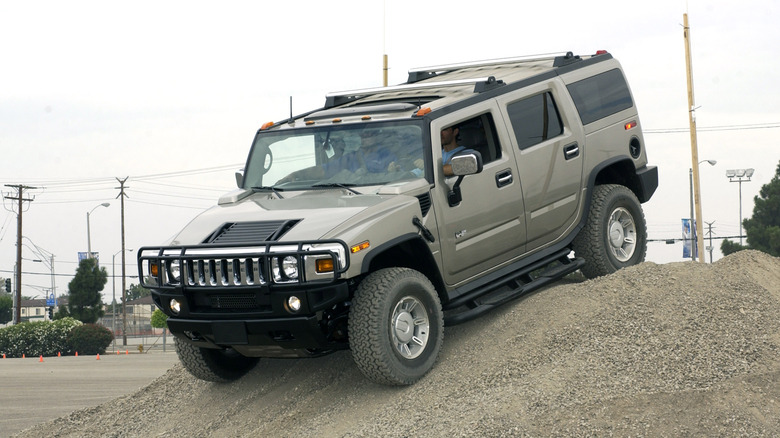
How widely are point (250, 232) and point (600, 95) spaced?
509cm

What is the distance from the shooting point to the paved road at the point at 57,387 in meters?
16.1

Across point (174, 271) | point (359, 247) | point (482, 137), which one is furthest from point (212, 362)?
point (482, 137)

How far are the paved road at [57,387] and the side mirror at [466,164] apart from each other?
8.36 metres

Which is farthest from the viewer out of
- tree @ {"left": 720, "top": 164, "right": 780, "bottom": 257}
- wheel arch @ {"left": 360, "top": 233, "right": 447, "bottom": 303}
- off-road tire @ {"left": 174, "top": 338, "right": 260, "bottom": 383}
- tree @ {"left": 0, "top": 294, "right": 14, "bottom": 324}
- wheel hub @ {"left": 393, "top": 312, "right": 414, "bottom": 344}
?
tree @ {"left": 0, "top": 294, "right": 14, "bottom": 324}

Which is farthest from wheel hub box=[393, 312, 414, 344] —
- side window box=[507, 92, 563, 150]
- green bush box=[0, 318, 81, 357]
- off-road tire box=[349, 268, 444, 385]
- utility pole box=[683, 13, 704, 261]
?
green bush box=[0, 318, 81, 357]

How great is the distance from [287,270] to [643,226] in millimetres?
5577

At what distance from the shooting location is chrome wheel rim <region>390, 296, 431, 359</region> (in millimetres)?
8297

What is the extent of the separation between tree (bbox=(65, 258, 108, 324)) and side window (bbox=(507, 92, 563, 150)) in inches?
2399

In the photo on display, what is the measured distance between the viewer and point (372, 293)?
801cm

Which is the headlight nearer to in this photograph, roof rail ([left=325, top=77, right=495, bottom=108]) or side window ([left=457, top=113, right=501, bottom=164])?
side window ([left=457, top=113, right=501, bottom=164])

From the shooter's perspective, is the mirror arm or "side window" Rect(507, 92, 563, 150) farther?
"side window" Rect(507, 92, 563, 150)

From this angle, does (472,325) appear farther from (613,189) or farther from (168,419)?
(168,419)

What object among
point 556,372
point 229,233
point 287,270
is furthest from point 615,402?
point 229,233

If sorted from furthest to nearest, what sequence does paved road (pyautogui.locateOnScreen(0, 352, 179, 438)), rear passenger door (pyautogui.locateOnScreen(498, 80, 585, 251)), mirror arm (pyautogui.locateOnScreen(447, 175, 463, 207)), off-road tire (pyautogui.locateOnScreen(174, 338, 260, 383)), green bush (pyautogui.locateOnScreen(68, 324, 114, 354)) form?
green bush (pyautogui.locateOnScreen(68, 324, 114, 354))
paved road (pyautogui.locateOnScreen(0, 352, 179, 438))
rear passenger door (pyautogui.locateOnScreen(498, 80, 585, 251))
off-road tire (pyautogui.locateOnScreen(174, 338, 260, 383))
mirror arm (pyautogui.locateOnScreen(447, 175, 463, 207))
